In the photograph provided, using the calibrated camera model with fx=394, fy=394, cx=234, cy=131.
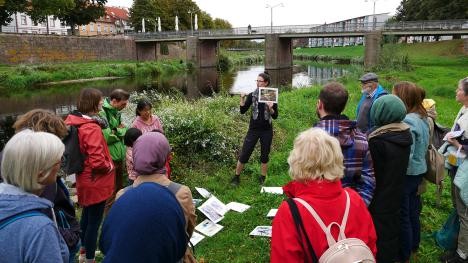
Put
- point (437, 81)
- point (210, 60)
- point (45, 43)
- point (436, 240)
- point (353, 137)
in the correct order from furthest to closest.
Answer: point (210, 60)
point (45, 43)
point (437, 81)
point (436, 240)
point (353, 137)

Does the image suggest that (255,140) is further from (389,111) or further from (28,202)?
(28,202)

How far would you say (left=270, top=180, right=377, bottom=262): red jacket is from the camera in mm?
2154

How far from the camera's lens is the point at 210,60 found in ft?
182

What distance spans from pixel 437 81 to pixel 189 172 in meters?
17.2

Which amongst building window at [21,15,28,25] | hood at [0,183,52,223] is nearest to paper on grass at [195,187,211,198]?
hood at [0,183,52,223]

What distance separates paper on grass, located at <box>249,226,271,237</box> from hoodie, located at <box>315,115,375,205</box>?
1954mm

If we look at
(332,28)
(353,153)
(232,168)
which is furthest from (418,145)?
(332,28)

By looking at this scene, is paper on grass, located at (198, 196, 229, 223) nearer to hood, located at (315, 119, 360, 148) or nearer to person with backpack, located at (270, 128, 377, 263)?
hood, located at (315, 119, 360, 148)

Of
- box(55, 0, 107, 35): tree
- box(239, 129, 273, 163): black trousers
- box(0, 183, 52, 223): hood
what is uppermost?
box(55, 0, 107, 35): tree

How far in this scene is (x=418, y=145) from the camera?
389 cm

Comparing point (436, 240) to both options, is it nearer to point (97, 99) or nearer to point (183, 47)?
point (97, 99)

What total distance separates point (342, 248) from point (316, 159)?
508mm

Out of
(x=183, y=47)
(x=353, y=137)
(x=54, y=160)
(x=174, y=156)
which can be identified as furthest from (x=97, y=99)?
(x=183, y=47)

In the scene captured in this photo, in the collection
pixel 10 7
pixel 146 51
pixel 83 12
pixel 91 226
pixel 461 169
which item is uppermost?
pixel 83 12
